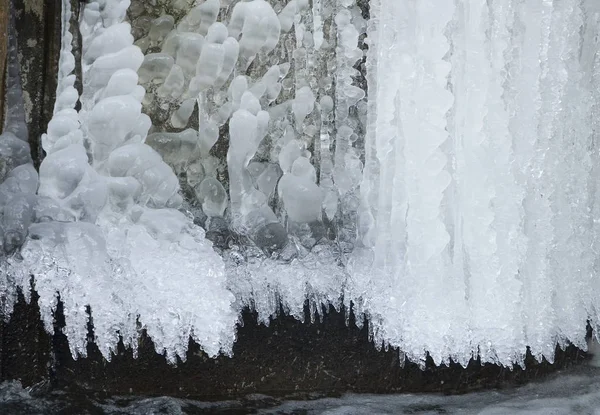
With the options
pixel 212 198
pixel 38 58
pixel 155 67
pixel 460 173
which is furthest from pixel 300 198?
pixel 38 58

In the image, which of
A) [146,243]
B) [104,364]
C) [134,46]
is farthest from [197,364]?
[134,46]

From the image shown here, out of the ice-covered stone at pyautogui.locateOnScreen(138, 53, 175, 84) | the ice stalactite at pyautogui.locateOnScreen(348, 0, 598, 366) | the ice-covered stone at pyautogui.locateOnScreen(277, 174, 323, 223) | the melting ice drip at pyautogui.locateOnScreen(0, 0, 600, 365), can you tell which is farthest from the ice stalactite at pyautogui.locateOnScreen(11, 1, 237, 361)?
the ice stalactite at pyautogui.locateOnScreen(348, 0, 598, 366)

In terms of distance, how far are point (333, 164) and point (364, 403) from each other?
77cm

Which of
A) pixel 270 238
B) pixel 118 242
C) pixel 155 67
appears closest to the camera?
pixel 118 242

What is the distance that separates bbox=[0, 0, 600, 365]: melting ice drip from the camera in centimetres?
202

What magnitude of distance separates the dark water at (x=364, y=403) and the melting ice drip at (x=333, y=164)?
0.62ft

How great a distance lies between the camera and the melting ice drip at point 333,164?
2.02m

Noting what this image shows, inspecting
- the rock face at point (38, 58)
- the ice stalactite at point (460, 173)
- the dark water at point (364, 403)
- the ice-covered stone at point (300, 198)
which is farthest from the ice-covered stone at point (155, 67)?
the dark water at point (364, 403)

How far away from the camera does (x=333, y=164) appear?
89.0 inches

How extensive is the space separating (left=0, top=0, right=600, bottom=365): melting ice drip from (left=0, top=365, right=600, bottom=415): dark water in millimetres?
190

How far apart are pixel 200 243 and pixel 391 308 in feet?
2.05

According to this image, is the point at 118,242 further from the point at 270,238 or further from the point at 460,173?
the point at 460,173

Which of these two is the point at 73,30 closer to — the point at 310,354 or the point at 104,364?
the point at 104,364

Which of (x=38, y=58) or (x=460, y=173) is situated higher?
(x=38, y=58)
